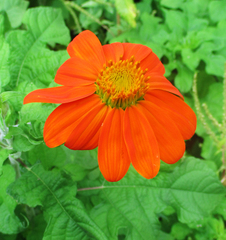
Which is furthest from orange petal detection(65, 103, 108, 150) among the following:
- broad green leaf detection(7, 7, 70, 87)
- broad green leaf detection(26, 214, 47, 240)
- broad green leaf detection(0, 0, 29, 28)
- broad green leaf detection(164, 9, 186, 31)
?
broad green leaf detection(164, 9, 186, 31)

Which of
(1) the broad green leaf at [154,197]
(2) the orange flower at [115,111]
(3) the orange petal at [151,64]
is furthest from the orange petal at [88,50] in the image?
(1) the broad green leaf at [154,197]

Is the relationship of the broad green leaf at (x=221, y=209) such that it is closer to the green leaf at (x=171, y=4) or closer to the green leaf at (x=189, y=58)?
the green leaf at (x=189, y=58)

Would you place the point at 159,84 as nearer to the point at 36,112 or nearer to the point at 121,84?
the point at 121,84

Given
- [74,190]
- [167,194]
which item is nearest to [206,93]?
[167,194]

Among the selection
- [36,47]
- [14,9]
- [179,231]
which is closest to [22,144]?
[36,47]

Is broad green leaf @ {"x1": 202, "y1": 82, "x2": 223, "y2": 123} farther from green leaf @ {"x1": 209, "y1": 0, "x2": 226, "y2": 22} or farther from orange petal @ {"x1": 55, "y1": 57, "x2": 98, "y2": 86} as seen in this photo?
orange petal @ {"x1": 55, "y1": 57, "x2": 98, "y2": 86}

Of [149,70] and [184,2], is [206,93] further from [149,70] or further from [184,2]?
[149,70]
